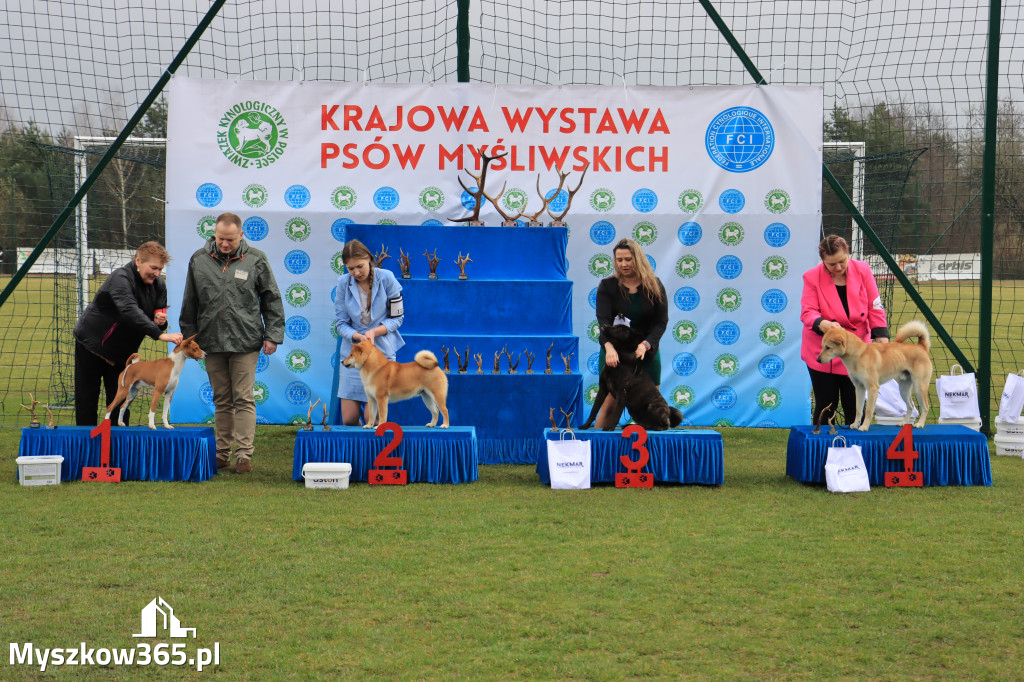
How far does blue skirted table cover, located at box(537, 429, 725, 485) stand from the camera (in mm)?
6211

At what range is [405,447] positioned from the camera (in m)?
6.29

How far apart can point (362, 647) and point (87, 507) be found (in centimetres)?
284

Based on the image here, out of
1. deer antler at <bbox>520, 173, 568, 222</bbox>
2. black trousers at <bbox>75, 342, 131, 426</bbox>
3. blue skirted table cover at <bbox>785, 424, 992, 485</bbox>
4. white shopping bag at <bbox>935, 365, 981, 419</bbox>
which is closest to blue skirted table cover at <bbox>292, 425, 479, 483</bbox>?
black trousers at <bbox>75, 342, 131, 426</bbox>

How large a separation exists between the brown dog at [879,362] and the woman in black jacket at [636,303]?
108 cm

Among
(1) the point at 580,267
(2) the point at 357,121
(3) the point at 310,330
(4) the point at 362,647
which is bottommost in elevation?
(4) the point at 362,647

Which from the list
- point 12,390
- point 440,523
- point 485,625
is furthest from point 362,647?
point 12,390

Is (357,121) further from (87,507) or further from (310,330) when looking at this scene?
(87,507)

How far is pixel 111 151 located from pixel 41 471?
3.29 metres

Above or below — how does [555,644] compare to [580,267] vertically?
below

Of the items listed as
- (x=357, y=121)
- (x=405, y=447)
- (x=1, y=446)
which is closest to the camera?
(x=405, y=447)

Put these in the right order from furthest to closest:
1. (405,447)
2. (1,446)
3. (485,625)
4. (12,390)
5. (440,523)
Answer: (12,390), (1,446), (405,447), (440,523), (485,625)

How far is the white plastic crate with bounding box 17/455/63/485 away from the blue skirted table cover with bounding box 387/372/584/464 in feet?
7.69

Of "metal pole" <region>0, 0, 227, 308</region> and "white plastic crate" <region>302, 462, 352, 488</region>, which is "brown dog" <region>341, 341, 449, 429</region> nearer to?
"white plastic crate" <region>302, 462, 352, 488</region>

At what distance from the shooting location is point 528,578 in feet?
13.6
